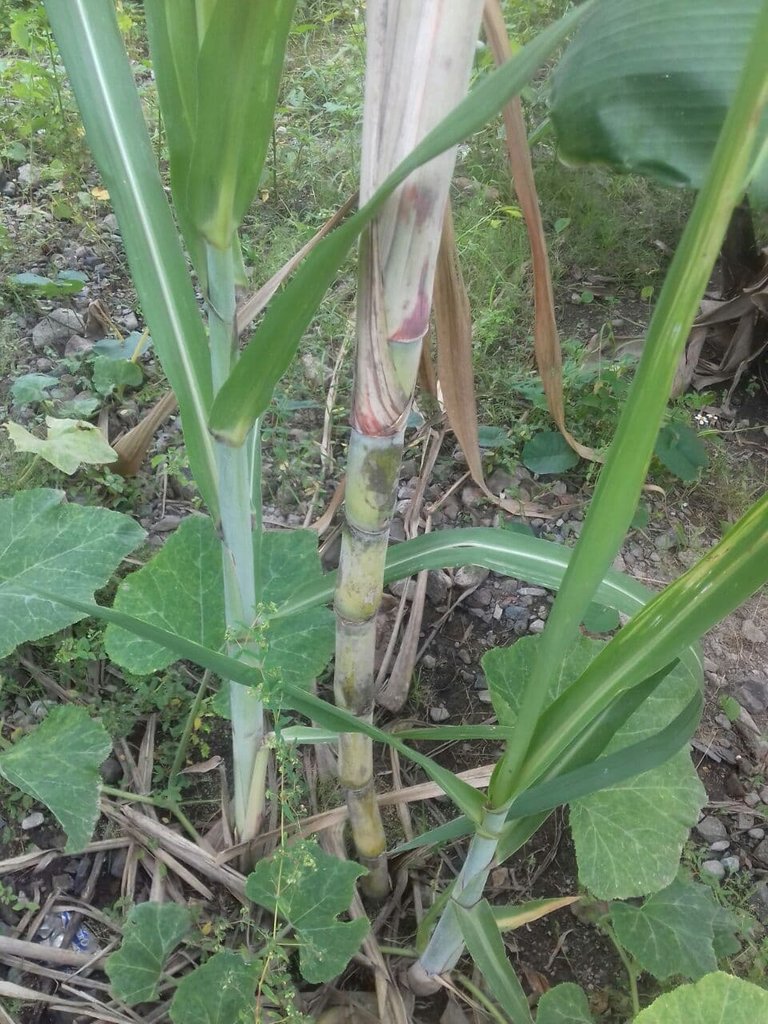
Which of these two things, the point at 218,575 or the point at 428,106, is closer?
the point at 428,106

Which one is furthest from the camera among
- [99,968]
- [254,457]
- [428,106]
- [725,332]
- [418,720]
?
[725,332]

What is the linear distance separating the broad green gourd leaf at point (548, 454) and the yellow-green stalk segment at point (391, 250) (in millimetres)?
818

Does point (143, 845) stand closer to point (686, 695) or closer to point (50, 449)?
point (50, 449)

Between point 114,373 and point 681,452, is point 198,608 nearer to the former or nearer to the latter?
point 114,373

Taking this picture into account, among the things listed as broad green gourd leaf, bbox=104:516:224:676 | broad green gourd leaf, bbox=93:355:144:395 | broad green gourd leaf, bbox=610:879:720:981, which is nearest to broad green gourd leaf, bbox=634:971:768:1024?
broad green gourd leaf, bbox=610:879:720:981

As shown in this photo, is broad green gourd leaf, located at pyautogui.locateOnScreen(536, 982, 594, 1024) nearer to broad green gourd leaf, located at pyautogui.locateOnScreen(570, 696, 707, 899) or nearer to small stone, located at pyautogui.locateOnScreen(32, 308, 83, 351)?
broad green gourd leaf, located at pyautogui.locateOnScreen(570, 696, 707, 899)

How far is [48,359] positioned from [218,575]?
0.76 m

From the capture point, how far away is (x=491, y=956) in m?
0.66

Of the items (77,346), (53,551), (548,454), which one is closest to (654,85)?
(53,551)

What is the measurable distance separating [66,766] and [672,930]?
0.69 metres

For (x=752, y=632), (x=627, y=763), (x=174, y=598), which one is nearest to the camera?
(x=627, y=763)

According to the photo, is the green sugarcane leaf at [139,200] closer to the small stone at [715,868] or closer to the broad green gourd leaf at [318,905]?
the broad green gourd leaf at [318,905]

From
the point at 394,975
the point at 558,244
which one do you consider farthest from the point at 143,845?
the point at 558,244

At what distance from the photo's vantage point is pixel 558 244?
71.7 inches
